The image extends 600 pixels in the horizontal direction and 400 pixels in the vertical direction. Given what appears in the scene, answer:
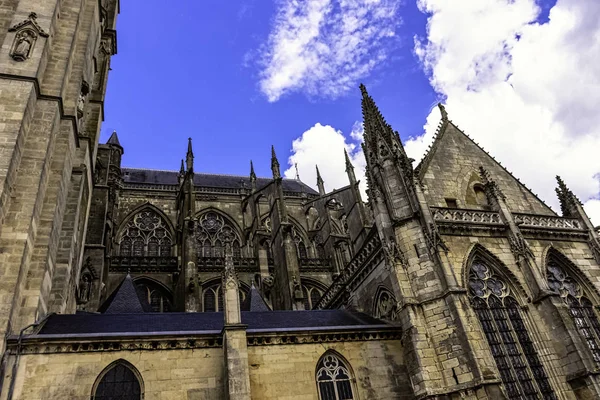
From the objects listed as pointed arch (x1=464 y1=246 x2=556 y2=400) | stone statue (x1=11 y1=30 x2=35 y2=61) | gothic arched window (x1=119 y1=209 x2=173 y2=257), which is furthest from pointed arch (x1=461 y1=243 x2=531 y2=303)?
gothic arched window (x1=119 y1=209 x2=173 y2=257)

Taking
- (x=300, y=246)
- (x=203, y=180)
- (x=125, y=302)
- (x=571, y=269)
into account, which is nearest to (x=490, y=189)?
(x=571, y=269)

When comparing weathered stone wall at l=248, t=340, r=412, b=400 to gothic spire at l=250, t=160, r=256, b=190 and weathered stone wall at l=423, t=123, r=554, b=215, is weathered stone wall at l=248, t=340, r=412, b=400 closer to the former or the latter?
weathered stone wall at l=423, t=123, r=554, b=215

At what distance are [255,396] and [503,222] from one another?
27.0 feet

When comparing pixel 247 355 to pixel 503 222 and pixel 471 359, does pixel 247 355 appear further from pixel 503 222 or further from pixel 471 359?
pixel 503 222

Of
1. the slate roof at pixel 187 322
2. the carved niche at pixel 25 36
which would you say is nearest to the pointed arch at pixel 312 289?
the slate roof at pixel 187 322

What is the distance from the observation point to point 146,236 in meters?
24.2

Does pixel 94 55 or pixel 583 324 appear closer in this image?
pixel 583 324

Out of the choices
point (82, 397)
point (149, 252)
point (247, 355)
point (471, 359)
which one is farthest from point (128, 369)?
point (149, 252)

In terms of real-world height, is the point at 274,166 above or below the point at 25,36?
above

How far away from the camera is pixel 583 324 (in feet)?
40.7

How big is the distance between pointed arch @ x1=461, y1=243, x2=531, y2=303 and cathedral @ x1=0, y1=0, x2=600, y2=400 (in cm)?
5

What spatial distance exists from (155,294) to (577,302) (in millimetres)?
16002

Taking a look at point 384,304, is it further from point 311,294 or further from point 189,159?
point 189,159

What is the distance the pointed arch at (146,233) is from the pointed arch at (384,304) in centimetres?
1339
